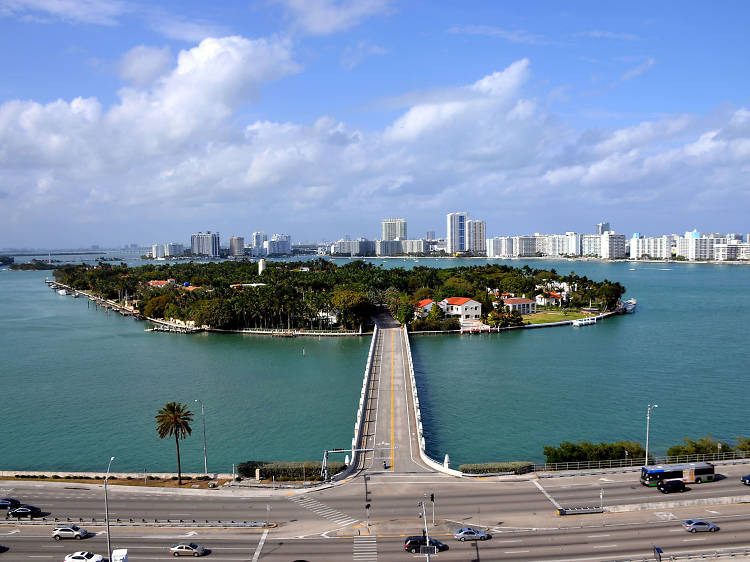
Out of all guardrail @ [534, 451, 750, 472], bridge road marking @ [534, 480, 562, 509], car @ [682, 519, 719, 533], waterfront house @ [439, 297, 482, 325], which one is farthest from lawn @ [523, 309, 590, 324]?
car @ [682, 519, 719, 533]

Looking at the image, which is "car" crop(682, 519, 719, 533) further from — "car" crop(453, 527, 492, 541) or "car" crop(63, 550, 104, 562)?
"car" crop(63, 550, 104, 562)

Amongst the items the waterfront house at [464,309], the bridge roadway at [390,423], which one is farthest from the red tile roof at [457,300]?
the bridge roadway at [390,423]

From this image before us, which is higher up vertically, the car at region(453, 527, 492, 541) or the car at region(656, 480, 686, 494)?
the car at region(656, 480, 686, 494)

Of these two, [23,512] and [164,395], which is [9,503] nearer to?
[23,512]

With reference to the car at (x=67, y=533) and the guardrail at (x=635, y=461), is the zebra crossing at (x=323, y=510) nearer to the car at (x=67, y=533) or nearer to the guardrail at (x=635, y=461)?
the car at (x=67, y=533)

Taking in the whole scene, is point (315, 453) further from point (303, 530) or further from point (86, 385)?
point (86, 385)

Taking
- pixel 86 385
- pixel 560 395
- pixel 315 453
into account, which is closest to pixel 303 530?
pixel 315 453
